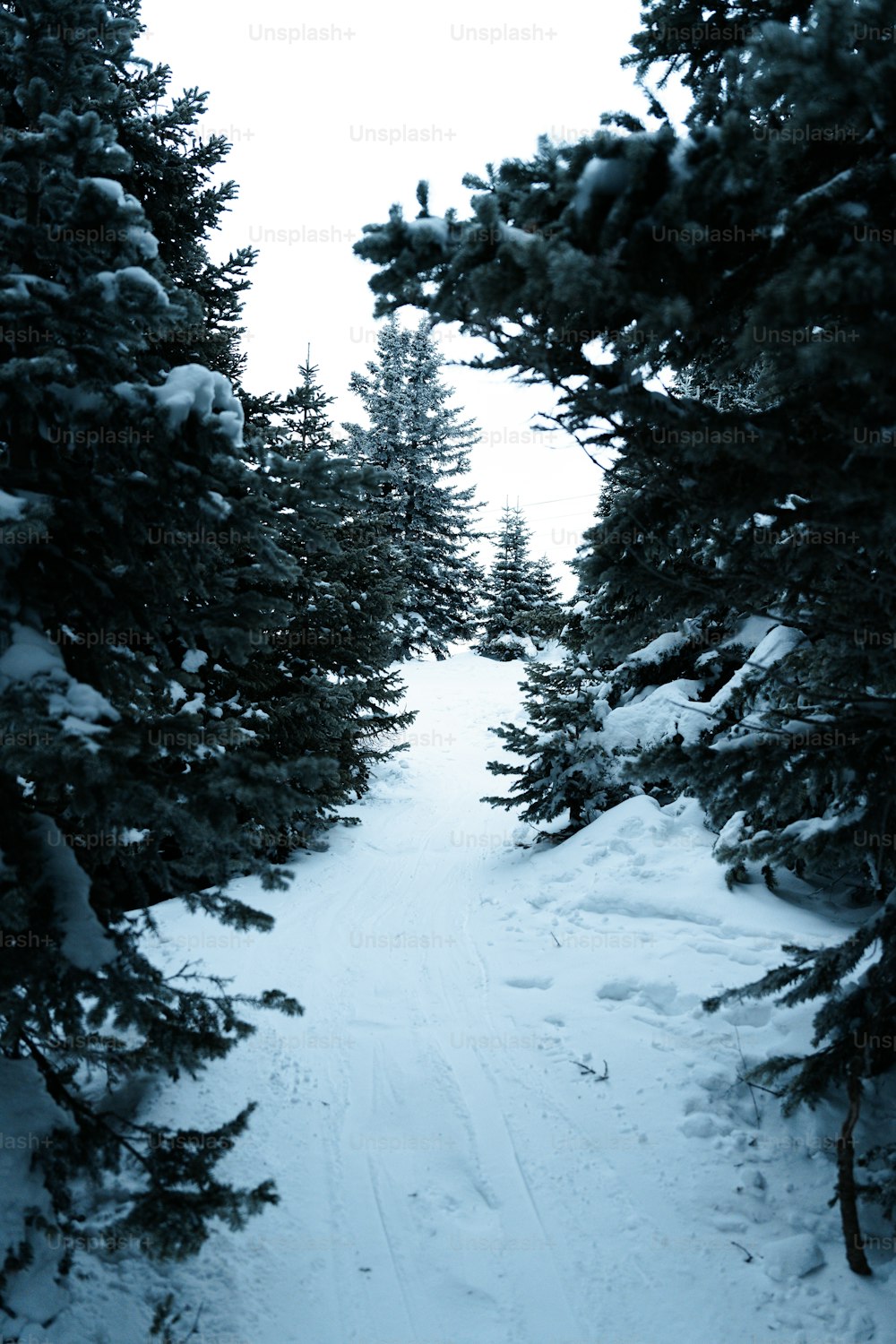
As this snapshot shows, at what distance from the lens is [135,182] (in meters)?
8.53

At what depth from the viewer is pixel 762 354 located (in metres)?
3.55

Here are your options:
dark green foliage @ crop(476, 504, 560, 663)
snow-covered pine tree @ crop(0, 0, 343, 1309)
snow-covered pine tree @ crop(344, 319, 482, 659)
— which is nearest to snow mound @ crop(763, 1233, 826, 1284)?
snow-covered pine tree @ crop(0, 0, 343, 1309)

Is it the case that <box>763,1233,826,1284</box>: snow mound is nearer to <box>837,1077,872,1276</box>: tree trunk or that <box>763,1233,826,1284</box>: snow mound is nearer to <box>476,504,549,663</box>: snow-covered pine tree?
<box>837,1077,872,1276</box>: tree trunk

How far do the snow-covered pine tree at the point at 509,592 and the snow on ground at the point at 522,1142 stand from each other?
91.8 ft

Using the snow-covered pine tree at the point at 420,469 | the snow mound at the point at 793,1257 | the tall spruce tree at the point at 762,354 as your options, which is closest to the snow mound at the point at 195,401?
the tall spruce tree at the point at 762,354

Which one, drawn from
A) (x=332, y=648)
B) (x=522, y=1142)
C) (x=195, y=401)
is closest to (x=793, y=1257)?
(x=522, y=1142)

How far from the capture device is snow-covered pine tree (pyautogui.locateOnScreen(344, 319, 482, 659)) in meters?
31.9

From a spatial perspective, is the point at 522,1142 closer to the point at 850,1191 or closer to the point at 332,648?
the point at 850,1191

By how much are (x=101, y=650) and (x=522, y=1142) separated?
4.21m

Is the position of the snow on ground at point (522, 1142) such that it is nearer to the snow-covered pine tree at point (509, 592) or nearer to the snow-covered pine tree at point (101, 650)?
the snow-covered pine tree at point (101, 650)

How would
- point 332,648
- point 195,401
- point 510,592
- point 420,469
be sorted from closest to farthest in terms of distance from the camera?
point 195,401 < point 332,648 < point 420,469 < point 510,592

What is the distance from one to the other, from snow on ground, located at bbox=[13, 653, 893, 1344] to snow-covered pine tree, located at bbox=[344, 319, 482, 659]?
24.2 m

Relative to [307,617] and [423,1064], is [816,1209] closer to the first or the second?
[423,1064]

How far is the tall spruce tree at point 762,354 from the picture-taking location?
2621 millimetres
